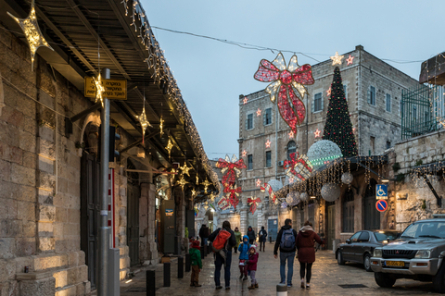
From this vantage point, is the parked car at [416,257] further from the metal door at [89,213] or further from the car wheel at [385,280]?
the metal door at [89,213]

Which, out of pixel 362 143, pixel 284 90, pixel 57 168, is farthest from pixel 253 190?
pixel 57 168

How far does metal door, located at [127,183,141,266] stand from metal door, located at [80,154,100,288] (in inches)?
185

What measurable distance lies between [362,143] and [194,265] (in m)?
30.7

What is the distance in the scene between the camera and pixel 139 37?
7.34 m

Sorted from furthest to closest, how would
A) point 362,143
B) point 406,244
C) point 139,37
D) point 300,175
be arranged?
1. point 362,143
2. point 300,175
3. point 406,244
4. point 139,37

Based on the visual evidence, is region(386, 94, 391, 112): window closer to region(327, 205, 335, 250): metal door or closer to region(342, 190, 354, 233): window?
region(327, 205, 335, 250): metal door

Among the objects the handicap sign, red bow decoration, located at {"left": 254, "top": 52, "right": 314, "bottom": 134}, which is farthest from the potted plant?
the handicap sign

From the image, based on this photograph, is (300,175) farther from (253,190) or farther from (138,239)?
(253,190)

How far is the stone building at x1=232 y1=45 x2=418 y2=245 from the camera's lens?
39969 mm

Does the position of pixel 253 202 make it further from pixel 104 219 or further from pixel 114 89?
pixel 104 219

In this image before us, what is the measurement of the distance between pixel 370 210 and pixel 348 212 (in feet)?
10.3

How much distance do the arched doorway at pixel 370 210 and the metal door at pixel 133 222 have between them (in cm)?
1132

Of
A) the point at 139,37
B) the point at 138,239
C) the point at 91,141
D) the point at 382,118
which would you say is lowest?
the point at 138,239

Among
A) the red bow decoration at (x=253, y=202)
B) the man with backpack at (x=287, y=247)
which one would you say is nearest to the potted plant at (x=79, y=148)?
the man with backpack at (x=287, y=247)
